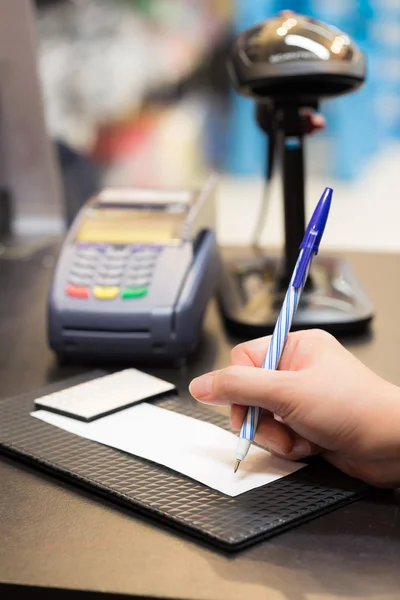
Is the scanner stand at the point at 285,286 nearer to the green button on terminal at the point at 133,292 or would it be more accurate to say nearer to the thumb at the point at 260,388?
the green button on terminal at the point at 133,292

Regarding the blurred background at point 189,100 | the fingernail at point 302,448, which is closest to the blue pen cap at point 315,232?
the fingernail at point 302,448

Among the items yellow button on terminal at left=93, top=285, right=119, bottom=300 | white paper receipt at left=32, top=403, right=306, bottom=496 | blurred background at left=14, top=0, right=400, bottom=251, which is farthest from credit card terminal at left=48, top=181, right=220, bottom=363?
blurred background at left=14, top=0, right=400, bottom=251

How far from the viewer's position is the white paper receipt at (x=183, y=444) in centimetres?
60

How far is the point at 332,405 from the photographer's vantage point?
580 mm

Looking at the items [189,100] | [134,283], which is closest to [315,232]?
[134,283]

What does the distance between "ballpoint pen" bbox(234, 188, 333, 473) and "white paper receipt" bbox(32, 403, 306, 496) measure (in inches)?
0.7

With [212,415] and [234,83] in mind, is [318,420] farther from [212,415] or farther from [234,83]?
[234,83]

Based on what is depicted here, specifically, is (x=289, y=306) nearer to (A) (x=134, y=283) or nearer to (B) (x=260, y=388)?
(B) (x=260, y=388)

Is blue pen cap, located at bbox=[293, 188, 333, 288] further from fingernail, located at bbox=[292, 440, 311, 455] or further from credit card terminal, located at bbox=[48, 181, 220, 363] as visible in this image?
credit card terminal, located at bbox=[48, 181, 220, 363]

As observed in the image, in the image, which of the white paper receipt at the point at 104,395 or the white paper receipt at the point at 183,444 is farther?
the white paper receipt at the point at 104,395

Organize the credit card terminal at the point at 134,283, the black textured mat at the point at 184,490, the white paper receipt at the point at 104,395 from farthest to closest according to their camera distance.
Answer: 1. the credit card terminal at the point at 134,283
2. the white paper receipt at the point at 104,395
3. the black textured mat at the point at 184,490

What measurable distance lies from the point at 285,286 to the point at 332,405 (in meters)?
0.44

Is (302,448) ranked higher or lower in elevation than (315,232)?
lower

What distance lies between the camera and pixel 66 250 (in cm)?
94
